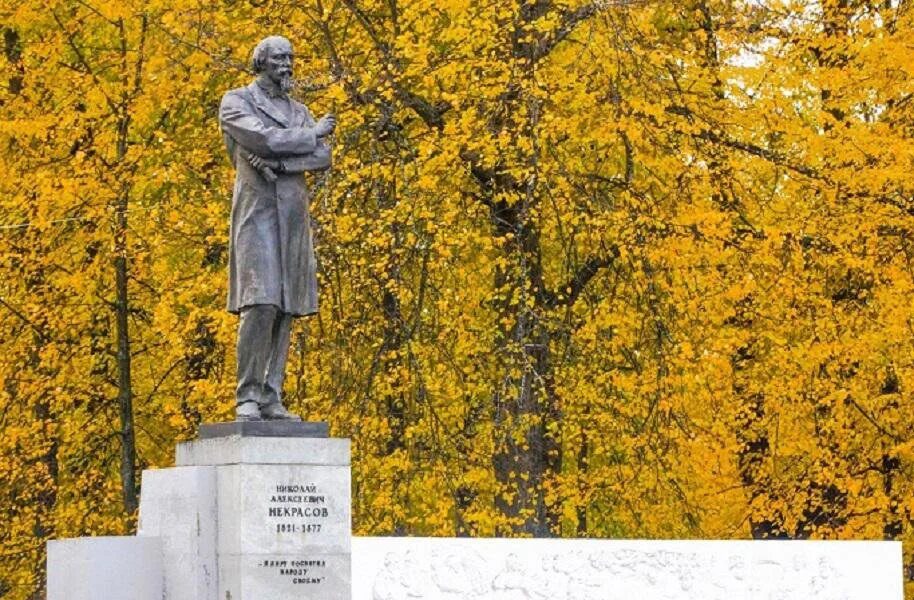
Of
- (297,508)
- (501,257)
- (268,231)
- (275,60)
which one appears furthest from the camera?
(501,257)

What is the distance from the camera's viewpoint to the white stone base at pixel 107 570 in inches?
466

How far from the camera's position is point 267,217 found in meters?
12.1

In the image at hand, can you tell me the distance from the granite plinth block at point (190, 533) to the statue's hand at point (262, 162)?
1.75m

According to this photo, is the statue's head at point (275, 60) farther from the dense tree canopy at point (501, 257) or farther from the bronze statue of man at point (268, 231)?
the dense tree canopy at point (501, 257)

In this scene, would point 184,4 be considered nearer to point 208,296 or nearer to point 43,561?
point 208,296

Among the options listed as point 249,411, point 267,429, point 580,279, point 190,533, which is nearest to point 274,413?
point 249,411

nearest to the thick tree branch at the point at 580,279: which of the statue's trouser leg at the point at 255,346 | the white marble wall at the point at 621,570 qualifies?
the white marble wall at the point at 621,570

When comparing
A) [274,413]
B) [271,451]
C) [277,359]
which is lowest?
[271,451]

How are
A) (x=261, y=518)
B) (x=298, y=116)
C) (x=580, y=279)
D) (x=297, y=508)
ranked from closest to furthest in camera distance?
(x=261, y=518), (x=297, y=508), (x=298, y=116), (x=580, y=279)

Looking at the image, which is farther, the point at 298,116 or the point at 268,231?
the point at 298,116

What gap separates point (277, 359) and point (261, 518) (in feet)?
3.45

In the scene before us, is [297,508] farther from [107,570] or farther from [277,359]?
[107,570]

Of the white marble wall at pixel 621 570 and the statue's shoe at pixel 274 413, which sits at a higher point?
the statue's shoe at pixel 274 413

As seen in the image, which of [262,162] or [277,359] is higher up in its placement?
[262,162]
